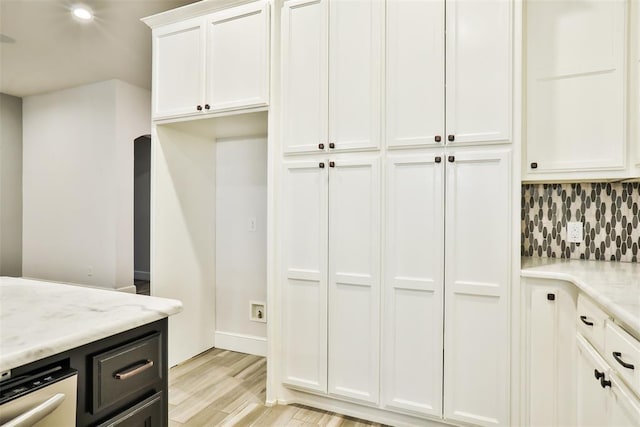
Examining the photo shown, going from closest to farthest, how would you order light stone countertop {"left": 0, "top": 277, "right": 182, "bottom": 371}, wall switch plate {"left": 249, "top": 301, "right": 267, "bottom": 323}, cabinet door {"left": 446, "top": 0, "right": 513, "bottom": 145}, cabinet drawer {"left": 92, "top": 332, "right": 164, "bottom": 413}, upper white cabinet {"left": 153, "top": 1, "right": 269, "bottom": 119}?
light stone countertop {"left": 0, "top": 277, "right": 182, "bottom": 371}, cabinet drawer {"left": 92, "top": 332, "right": 164, "bottom": 413}, cabinet door {"left": 446, "top": 0, "right": 513, "bottom": 145}, upper white cabinet {"left": 153, "top": 1, "right": 269, "bottom": 119}, wall switch plate {"left": 249, "top": 301, "right": 267, "bottom": 323}

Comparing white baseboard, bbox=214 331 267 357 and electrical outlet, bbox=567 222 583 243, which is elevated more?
electrical outlet, bbox=567 222 583 243

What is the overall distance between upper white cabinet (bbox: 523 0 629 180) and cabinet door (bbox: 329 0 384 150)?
849mm

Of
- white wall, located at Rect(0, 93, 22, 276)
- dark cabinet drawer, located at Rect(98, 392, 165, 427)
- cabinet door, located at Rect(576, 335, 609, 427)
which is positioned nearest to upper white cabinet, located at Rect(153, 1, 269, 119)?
dark cabinet drawer, located at Rect(98, 392, 165, 427)

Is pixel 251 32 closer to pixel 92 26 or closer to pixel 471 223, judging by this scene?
pixel 471 223

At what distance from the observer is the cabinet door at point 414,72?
195 centimetres

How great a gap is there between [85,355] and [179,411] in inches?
62.2

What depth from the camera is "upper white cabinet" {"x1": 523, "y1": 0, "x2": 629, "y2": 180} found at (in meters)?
1.86

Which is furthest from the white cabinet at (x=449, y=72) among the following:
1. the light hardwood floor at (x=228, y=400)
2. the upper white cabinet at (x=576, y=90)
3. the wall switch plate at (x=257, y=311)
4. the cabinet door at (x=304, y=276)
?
the wall switch plate at (x=257, y=311)

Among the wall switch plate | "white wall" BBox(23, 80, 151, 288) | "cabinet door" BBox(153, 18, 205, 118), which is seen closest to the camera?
"cabinet door" BBox(153, 18, 205, 118)

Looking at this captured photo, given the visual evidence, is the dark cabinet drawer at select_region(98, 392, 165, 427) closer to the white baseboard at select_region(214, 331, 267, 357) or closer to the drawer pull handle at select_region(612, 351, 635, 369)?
the drawer pull handle at select_region(612, 351, 635, 369)

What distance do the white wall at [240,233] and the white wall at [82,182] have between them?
2221mm

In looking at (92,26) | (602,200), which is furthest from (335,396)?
(92,26)

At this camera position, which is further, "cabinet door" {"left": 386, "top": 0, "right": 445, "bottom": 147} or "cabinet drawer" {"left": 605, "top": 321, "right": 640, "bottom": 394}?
"cabinet door" {"left": 386, "top": 0, "right": 445, "bottom": 147}

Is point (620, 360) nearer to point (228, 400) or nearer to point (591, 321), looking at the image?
point (591, 321)
